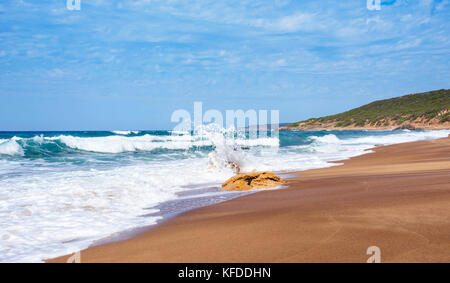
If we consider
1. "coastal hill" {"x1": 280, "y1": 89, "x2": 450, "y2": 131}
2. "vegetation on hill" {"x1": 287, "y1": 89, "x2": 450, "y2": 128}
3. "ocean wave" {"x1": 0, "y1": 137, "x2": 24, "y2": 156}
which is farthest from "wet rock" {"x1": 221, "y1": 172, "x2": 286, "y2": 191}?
"vegetation on hill" {"x1": 287, "y1": 89, "x2": 450, "y2": 128}

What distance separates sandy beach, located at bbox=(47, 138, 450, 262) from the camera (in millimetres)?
2723

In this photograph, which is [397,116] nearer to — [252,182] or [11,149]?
[11,149]

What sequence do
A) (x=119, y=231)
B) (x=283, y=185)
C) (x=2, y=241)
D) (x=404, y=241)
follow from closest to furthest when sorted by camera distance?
1. (x=404, y=241)
2. (x=2, y=241)
3. (x=119, y=231)
4. (x=283, y=185)

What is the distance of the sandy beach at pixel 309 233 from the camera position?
272 cm

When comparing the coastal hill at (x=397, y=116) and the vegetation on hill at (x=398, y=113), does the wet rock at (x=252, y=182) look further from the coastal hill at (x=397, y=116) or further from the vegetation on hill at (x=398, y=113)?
the vegetation on hill at (x=398, y=113)

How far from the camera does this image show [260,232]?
138 inches

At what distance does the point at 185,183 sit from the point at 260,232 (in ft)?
18.6

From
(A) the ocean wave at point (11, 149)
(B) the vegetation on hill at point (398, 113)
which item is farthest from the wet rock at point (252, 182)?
(B) the vegetation on hill at point (398, 113)

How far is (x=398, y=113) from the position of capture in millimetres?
87062

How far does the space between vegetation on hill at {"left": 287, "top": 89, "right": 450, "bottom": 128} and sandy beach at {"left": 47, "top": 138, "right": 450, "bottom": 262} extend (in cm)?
6969

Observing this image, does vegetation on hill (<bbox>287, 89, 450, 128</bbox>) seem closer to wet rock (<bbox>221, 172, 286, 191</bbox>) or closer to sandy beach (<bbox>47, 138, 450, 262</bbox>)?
wet rock (<bbox>221, 172, 286, 191</bbox>)

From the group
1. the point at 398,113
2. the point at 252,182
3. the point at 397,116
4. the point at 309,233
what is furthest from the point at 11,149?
the point at 398,113
